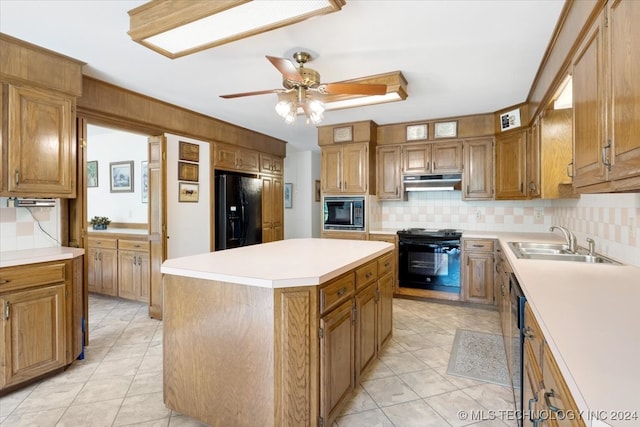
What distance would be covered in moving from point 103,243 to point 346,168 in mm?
3370

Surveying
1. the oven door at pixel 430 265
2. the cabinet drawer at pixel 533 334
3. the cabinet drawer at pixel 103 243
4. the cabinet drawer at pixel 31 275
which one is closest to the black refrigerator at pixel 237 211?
the cabinet drawer at pixel 103 243

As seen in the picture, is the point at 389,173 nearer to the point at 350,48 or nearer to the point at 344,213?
the point at 344,213

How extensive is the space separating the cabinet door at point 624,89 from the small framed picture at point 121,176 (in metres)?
5.36

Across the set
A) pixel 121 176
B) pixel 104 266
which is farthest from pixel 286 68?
pixel 121 176

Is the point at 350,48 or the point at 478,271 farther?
the point at 478,271

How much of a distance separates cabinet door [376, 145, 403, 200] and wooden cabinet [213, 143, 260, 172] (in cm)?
182

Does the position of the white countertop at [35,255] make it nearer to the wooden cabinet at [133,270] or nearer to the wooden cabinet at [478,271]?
the wooden cabinet at [133,270]

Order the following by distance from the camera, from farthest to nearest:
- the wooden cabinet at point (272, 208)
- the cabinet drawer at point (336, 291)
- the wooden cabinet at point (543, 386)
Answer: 1. the wooden cabinet at point (272, 208)
2. the cabinet drawer at point (336, 291)
3. the wooden cabinet at point (543, 386)

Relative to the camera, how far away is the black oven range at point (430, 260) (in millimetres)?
3918

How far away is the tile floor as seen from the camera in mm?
1862

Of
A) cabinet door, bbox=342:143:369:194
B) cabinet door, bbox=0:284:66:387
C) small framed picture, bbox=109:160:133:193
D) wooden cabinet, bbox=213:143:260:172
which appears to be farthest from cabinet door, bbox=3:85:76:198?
cabinet door, bbox=342:143:369:194

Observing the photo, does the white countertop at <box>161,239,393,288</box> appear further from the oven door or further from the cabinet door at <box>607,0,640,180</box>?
the oven door

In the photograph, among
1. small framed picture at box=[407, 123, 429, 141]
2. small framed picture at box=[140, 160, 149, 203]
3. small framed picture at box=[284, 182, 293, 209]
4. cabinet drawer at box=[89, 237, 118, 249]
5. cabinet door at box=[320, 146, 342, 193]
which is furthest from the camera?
small framed picture at box=[284, 182, 293, 209]

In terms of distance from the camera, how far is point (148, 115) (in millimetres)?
3330
